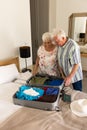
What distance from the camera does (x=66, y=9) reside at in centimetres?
420

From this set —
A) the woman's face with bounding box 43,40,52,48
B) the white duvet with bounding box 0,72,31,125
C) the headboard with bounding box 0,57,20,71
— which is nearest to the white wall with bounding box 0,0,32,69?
the headboard with bounding box 0,57,20,71

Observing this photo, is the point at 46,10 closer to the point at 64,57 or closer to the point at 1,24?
the point at 1,24

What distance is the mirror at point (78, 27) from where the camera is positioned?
13.5 ft

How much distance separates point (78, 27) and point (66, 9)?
568mm

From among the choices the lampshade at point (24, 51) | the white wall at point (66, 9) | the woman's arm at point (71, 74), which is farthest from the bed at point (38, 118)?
the white wall at point (66, 9)

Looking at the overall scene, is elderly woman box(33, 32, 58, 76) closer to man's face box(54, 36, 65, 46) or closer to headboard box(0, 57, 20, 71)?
man's face box(54, 36, 65, 46)

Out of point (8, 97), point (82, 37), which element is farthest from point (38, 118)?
point (82, 37)

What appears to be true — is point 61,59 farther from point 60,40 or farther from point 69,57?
point 60,40

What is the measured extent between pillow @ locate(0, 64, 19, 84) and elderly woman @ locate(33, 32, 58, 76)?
1.82 feet

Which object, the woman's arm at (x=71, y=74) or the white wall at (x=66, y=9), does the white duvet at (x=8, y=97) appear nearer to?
the woman's arm at (x=71, y=74)

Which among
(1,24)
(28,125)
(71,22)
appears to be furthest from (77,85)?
(71,22)

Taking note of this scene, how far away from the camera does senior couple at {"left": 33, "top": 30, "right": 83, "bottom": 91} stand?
7.36 feet

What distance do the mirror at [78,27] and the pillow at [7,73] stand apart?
82.1 inches

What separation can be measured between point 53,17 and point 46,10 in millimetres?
410
